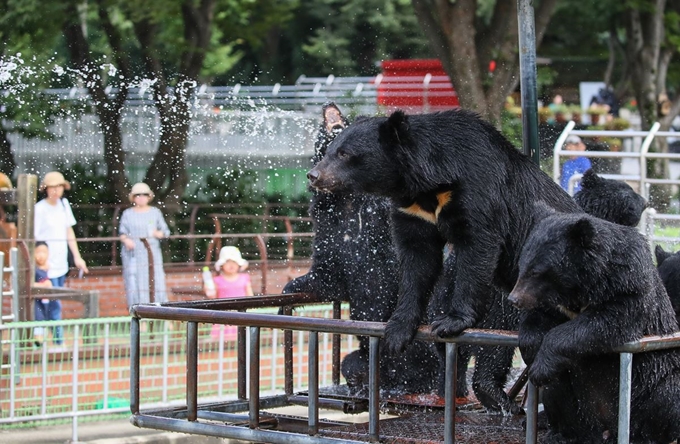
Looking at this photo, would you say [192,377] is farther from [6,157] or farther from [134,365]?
[6,157]

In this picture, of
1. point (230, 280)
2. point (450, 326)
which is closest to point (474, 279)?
point (450, 326)

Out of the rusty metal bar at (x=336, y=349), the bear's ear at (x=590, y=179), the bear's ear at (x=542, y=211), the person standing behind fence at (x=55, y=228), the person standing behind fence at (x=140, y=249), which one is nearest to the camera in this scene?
the bear's ear at (x=542, y=211)

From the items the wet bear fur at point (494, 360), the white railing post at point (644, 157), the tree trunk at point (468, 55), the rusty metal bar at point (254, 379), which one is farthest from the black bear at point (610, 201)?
the tree trunk at point (468, 55)

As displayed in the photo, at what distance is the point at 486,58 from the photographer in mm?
14320

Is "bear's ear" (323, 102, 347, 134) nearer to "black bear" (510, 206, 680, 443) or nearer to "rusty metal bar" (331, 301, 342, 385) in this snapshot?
"rusty metal bar" (331, 301, 342, 385)

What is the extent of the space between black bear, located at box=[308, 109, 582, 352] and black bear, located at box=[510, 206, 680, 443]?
0.84ft

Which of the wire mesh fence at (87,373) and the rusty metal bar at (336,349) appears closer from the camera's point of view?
the rusty metal bar at (336,349)

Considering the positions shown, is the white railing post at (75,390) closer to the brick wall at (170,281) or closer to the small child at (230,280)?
the small child at (230,280)

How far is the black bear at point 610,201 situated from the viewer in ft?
16.3

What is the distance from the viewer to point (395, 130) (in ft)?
13.5

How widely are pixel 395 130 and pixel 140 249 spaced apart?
7.82 meters

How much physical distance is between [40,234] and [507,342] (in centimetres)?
851

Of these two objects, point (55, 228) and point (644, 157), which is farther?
point (55, 228)

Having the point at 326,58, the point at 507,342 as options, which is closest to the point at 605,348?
the point at 507,342
